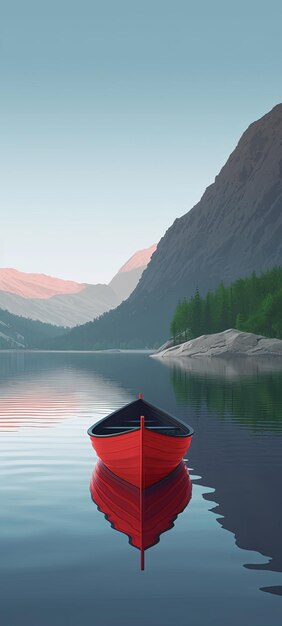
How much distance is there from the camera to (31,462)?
32750mm

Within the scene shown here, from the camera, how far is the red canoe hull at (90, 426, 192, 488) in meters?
22.7

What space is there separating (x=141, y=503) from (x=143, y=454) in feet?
5.15

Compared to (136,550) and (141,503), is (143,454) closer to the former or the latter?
(141,503)

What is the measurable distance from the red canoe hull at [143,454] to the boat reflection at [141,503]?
428 mm

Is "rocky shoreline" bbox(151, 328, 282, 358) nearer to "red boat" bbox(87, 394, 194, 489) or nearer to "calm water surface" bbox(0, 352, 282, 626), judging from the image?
"calm water surface" bbox(0, 352, 282, 626)

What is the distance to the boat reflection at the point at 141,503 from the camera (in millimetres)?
19906

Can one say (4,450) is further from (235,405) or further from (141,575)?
(235,405)

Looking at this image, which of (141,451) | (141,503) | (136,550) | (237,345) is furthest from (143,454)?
(237,345)

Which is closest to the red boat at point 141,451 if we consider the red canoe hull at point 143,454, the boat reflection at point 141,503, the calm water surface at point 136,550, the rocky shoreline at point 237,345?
the red canoe hull at point 143,454

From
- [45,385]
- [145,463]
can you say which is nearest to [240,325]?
[45,385]

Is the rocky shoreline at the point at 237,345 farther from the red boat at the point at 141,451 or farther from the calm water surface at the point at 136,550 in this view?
the red boat at the point at 141,451

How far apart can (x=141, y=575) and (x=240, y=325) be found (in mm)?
173456

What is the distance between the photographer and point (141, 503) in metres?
21.8

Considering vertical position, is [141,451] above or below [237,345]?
below
